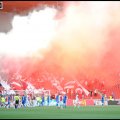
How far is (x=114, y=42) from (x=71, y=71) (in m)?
6.09

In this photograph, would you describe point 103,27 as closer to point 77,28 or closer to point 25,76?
point 77,28

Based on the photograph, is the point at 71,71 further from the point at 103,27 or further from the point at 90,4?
the point at 90,4

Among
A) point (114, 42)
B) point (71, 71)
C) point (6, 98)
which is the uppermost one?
point (114, 42)

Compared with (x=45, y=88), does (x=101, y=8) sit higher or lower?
higher

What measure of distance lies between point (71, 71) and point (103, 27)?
7172 mm

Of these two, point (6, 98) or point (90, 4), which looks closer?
point (6, 98)

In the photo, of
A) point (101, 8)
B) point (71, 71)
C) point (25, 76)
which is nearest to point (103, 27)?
point (101, 8)

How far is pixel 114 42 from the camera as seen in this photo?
4728 centimetres

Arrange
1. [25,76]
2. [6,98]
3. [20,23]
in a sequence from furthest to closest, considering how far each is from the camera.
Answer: [25,76] → [20,23] → [6,98]

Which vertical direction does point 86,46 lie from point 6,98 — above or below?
above

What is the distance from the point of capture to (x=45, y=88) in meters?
48.1

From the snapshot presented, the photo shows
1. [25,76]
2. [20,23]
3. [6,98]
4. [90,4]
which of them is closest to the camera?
[6,98]

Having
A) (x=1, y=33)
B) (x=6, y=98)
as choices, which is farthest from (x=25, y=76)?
(x=6, y=98)

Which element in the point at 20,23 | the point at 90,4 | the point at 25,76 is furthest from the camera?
the point at 25,76
